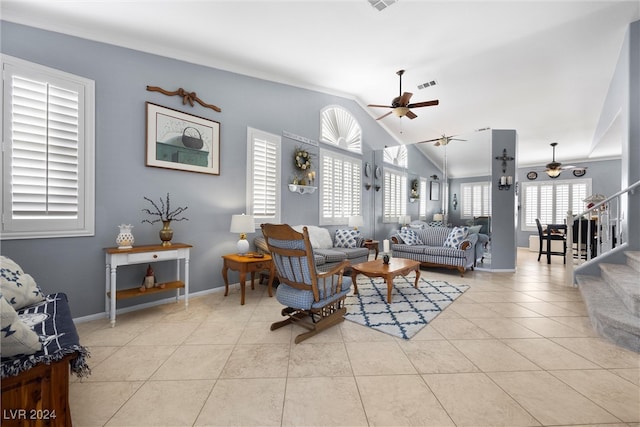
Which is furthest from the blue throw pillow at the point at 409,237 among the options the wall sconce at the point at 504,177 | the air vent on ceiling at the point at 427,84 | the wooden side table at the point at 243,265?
the wooden side table at the point at 243,265

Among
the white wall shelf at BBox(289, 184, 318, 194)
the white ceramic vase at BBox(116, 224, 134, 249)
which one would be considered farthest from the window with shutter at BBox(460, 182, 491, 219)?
the white ceramic vase at BBox(116, 224, 134, 249)

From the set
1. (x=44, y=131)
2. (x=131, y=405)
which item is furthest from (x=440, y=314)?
(x=44, y=131)

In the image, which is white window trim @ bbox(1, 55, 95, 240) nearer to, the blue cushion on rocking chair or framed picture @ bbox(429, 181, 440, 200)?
the blue cushion on rocking chair

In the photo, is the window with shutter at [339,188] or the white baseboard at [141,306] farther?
the window with shutter at [339,188]

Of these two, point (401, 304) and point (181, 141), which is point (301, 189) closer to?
point (181, 141)

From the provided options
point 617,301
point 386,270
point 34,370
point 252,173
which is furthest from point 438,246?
point 34,370

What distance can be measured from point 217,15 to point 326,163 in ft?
10.7

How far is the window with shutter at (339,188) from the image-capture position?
5.91 meters

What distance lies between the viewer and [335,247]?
18.3 feet

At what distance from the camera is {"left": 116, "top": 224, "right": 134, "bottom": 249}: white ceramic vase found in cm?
305

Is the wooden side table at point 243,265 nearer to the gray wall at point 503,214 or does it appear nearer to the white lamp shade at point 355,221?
the white lamp shade at point 355,221

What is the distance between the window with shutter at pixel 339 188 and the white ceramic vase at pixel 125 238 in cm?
351

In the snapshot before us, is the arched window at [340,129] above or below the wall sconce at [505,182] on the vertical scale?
above

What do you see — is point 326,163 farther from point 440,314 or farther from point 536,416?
point 536,416
